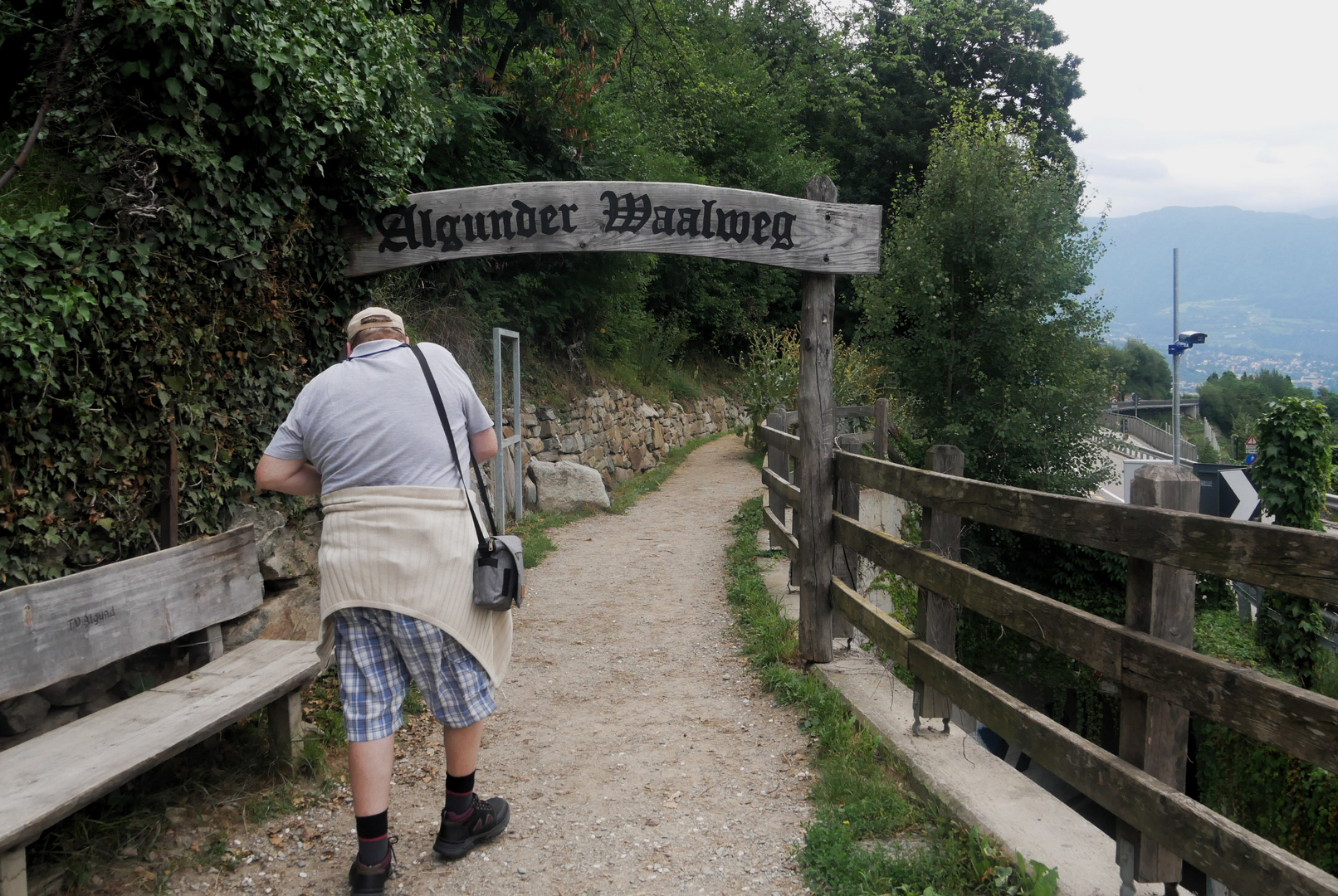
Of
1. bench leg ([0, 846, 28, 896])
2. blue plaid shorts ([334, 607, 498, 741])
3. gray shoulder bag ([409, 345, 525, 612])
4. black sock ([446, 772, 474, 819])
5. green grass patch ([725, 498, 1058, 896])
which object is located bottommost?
green grass patch ([725, 498, 1058, 896])

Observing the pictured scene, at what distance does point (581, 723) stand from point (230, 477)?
200cm

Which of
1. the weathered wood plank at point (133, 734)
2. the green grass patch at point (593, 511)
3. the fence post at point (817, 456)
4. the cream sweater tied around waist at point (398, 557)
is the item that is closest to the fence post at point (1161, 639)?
the cream sweater tied around waist at point (398, 557)

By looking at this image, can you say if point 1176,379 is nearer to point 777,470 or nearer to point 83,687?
point 777,470

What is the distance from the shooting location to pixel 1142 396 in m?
79.8

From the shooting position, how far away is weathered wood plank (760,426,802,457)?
18.5ft

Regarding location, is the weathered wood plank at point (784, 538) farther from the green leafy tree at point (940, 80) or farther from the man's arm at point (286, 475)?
the green leafy tree at point (940, 80)

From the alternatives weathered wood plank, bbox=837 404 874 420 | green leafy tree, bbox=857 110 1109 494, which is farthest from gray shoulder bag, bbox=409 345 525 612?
green leafy tree, bbox=857 110 1109 494

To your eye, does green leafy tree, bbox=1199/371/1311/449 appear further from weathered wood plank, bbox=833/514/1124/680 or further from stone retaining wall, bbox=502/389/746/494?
weathered wood plank, bbox=833/514/1124/680

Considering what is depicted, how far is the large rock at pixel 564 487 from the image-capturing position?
11.3 m

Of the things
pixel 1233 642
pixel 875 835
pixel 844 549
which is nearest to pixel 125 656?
pixel 875 835

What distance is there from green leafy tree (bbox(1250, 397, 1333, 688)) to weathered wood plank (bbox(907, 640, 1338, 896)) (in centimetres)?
1580

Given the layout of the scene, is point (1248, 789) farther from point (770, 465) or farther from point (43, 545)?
point (43, 545)

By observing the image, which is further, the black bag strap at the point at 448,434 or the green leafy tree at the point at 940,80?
Result: the green leafy tree at the point at 940,80

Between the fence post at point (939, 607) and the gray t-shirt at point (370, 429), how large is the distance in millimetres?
1972
